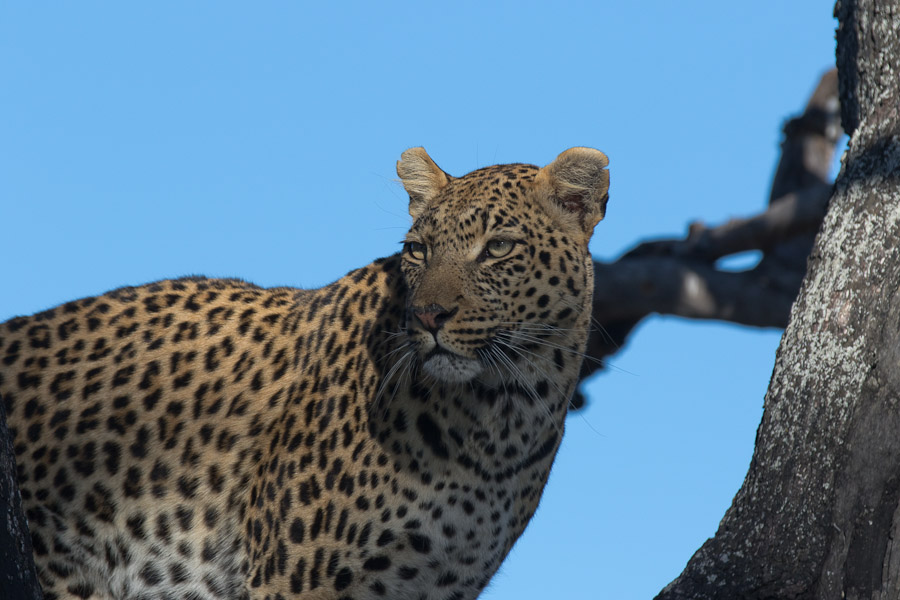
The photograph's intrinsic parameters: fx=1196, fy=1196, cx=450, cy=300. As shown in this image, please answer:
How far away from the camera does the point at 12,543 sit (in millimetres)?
3961

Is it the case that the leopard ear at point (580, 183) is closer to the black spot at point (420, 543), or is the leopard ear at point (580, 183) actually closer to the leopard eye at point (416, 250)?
the leopard eye at point (416, 250)

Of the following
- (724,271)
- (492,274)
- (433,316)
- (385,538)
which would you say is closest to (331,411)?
(385,538)

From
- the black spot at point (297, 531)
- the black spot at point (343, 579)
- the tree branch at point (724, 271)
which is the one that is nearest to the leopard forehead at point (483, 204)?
the black spot at point (297, 531)

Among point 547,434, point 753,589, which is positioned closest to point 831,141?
point 547,434

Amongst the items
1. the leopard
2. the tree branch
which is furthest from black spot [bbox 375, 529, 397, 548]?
the tree branch

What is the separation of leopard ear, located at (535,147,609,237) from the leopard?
10mm

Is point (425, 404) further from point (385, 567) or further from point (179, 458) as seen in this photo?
point (179, 458)

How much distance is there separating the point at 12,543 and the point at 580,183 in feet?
10.9

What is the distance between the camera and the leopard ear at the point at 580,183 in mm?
6043

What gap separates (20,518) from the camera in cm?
407

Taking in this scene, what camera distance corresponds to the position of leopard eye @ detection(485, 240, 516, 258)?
233 inches

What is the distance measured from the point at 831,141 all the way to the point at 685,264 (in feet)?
10.3

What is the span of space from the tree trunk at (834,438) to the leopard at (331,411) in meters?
1.19

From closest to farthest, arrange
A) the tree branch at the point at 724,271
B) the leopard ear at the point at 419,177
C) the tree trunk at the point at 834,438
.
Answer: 1. the tree trunk at the point at 834,438
2. the leopard ear at the point at 419,177
3. the tree branch at the point at 724,271
